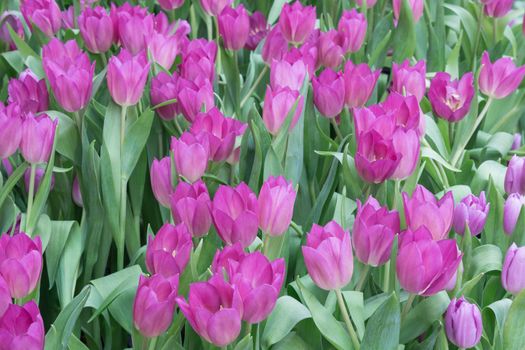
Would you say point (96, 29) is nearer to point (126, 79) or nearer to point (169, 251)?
point (126, 79)

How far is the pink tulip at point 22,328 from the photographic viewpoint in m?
0.68

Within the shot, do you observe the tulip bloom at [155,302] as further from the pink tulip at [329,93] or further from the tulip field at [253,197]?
the pink tulip at [329,93]

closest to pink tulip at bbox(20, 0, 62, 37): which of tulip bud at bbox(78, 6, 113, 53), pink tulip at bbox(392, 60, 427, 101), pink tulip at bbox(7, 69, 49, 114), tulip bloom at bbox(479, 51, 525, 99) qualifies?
tulip bud at bbox(78, 6, 113, 53)

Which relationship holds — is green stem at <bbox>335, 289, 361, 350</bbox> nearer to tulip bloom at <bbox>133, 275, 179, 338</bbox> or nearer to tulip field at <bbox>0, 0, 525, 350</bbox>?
tulip field at <bbox>0, 0, 525, 350</bbox>

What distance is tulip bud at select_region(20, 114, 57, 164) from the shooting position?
940 millimetres

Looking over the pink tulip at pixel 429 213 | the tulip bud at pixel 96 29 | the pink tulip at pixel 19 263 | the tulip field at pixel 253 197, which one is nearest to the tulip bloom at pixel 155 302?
the tulip field at pixel 253 197

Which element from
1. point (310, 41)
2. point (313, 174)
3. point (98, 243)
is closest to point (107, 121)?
point (98, 243)

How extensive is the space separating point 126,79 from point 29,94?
0.52ft

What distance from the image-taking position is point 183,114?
1.07 metres

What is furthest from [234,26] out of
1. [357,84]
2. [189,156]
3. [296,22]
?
[189,156]

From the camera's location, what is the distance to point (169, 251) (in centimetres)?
80

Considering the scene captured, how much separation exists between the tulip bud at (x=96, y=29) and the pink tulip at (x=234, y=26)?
6.3 inches

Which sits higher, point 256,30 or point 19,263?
point 19,263

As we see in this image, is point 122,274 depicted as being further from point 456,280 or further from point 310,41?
point 310,41
